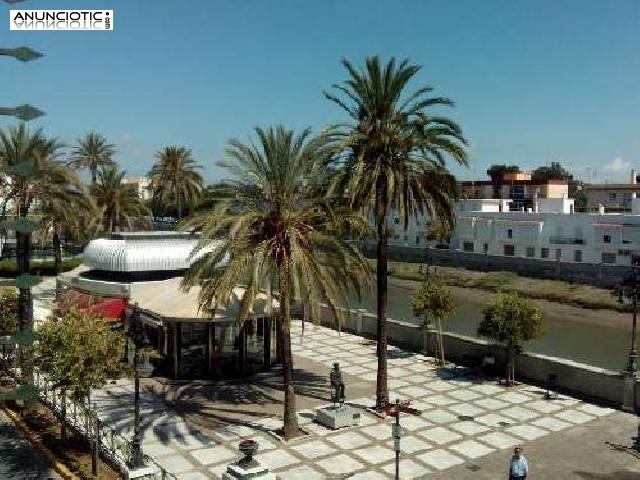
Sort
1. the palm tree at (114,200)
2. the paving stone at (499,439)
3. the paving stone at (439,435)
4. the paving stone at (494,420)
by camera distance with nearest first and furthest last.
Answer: the paving stone at (499,439), the paving stone at (439,435), the paving stone at (494,420), the palm tree at (114,200)

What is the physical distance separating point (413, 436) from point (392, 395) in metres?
4.23

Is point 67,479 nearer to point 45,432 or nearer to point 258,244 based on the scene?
point 45,432

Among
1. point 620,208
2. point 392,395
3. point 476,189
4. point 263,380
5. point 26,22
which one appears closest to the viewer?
point 26,22

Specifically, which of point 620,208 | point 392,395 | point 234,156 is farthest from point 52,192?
point 620,208

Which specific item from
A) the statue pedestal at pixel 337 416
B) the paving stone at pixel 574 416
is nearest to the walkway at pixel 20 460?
the statue pedestal at pixel 337 416

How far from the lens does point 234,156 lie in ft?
67.3

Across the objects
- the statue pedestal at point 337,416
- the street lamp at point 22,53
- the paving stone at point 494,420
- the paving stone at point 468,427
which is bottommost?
the paving stone at point 468,427

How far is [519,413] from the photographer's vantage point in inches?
886

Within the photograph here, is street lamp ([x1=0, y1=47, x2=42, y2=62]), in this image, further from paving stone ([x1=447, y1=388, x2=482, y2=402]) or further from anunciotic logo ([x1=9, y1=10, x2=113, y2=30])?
paving stone ([x1=447, y1=388, x2=482, y2=402])

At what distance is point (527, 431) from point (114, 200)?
42.0m

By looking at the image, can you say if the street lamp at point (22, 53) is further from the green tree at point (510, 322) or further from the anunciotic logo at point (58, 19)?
the green tree at point (510, 322)

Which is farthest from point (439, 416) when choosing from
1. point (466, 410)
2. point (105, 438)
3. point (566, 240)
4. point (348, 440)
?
point (566, 240)

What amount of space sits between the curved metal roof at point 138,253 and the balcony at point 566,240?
166 ft

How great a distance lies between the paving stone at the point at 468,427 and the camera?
67.7ft
